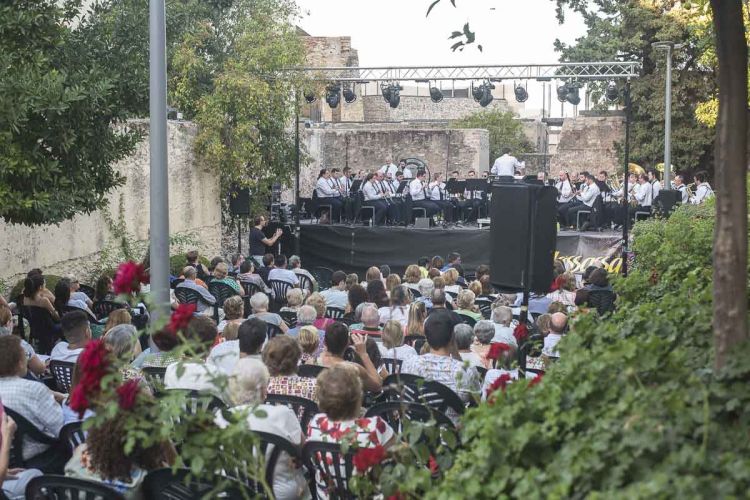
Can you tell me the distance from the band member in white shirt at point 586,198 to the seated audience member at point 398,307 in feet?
44.0

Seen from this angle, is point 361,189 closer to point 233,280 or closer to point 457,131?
point 233,280

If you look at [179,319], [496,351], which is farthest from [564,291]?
[179,319]

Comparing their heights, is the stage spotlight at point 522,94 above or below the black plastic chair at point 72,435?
above

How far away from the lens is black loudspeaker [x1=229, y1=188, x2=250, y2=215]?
75.0 ft

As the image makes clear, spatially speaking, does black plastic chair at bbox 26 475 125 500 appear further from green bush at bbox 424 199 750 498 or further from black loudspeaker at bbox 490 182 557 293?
black loudspeaker at bbox 490 182 557 293

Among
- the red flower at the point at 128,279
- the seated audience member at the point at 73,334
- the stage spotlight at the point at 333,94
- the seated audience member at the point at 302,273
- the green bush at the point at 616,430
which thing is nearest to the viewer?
the green bush at the point at 616,430

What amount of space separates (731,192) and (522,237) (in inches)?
177

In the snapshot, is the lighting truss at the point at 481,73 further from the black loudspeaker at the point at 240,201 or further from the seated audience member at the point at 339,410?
the seated audience member at the point at 339,410

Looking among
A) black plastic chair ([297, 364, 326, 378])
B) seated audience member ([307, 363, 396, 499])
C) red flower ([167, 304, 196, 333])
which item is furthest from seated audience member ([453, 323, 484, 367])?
red flower ([167, 304, 196, 333])

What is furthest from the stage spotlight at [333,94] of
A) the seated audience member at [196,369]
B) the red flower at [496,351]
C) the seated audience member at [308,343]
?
the red flower at [496,351]

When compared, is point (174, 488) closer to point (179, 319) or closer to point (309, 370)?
point (179, 319)

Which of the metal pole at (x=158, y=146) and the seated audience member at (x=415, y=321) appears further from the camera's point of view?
the seated audience member at (x=415, y=321)

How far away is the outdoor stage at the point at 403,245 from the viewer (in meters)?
22.1

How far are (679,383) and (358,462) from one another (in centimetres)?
117
